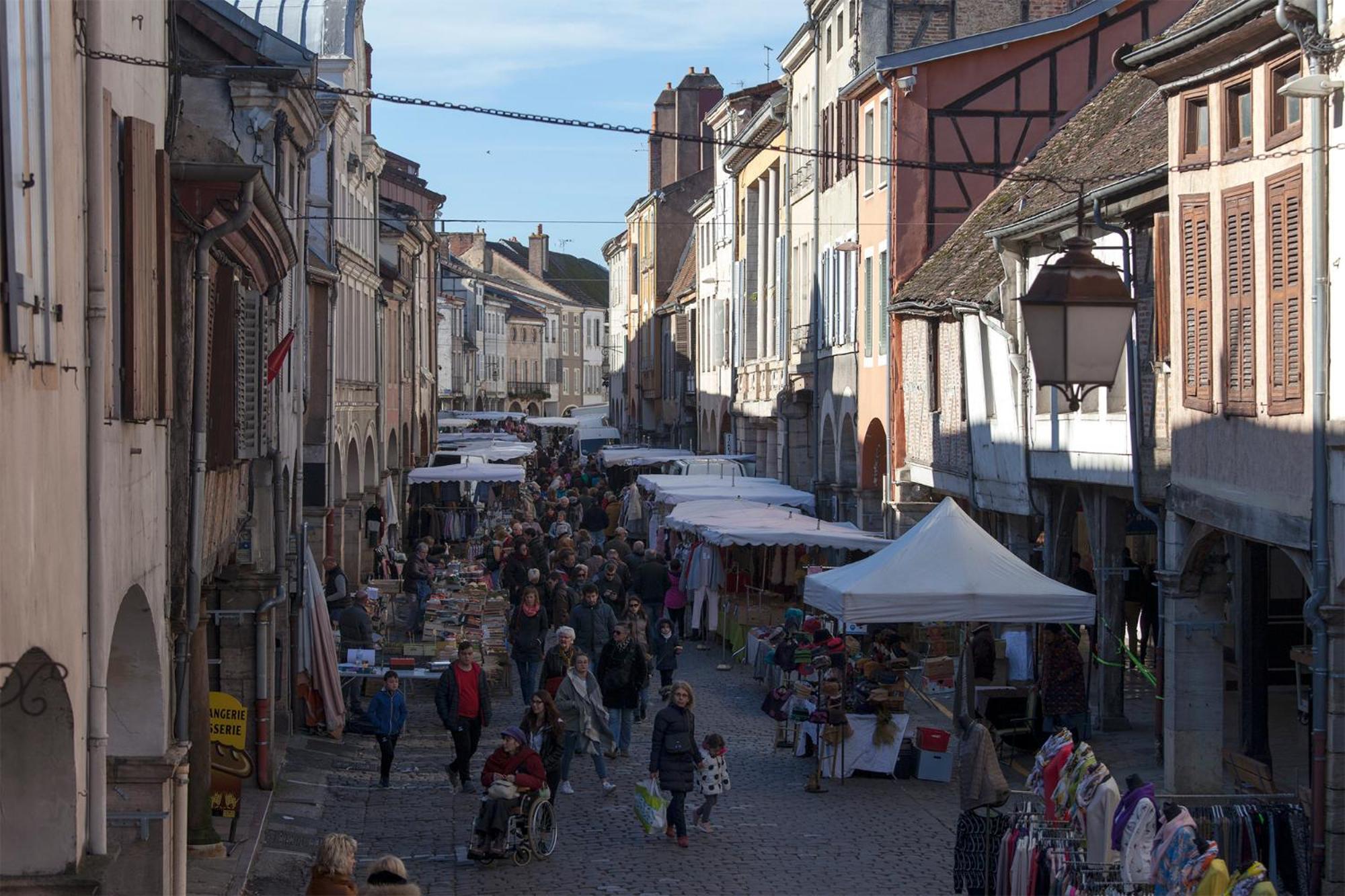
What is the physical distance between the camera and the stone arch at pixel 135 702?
30.8 feet

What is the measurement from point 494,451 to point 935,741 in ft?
93.2

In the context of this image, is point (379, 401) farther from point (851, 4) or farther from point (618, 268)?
point (618, 268)

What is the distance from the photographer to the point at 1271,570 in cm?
1691

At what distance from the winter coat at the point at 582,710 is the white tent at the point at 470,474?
19.4 metres

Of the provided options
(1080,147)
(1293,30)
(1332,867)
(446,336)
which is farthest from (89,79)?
(446,336)

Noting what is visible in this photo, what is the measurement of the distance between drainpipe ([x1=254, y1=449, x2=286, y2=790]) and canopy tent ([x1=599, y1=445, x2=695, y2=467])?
84.1 feet

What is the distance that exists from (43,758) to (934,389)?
21.1 meters

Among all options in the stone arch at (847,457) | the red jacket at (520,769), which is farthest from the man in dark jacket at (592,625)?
the stone arch at (847,457)

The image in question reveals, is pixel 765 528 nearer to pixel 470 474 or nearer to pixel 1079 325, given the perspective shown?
pixel 470 474

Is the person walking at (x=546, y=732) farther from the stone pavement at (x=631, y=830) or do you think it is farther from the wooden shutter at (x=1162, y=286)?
the wooden shutter at (x=1162, y=286)

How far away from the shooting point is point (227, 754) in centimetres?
1487

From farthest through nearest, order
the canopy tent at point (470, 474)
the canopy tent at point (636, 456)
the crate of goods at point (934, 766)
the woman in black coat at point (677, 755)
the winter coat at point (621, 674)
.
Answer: the canopy tent at point (636, 456), the canopy tent at point (470, 474), the winter coat at point (621, 674), the crate of goods at point (934, 766), the woman in black coat at point (677, 755)

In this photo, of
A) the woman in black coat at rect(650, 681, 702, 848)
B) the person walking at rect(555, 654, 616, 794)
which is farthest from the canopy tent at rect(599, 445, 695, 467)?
the woman in black coat at rect(650, 681, 702, 848)

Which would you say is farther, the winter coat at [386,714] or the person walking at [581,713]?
the winter coat at [386,714]
